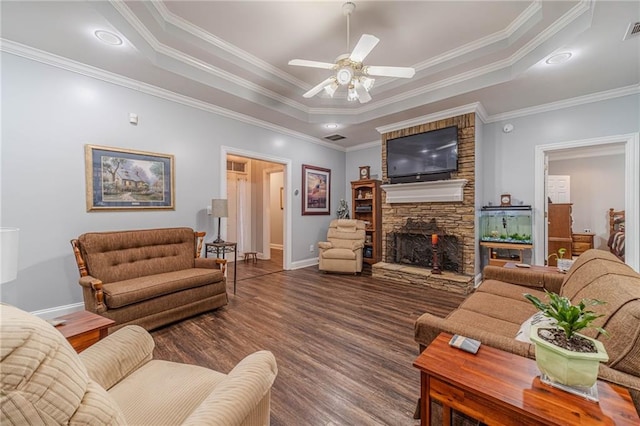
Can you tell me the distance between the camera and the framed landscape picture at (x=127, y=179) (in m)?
3.07

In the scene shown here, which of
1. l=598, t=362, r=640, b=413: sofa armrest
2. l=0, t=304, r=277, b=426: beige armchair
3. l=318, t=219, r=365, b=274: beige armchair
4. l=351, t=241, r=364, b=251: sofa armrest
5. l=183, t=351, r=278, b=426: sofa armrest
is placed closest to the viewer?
l=0, t=304, r=277, b=426: beige armchair

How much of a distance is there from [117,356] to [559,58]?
453 centimetres

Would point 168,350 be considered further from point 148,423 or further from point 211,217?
point 211,217

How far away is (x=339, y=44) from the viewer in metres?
3.07

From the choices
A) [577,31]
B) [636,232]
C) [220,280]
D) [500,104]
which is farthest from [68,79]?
[636,232]

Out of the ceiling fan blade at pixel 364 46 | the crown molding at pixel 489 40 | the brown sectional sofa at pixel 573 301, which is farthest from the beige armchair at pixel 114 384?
the crown molding at pixel 489 40

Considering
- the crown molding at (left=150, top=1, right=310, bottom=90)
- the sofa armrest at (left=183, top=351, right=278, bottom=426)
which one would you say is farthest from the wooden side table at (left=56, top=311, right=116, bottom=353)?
the crown molding at (left=150, top=1, right=310, bottom=90)

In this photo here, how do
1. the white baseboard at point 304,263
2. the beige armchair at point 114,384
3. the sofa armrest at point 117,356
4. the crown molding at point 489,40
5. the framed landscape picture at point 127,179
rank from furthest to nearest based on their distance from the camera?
the white baseboard at point 304,263 < the framed landscape picture at point 127,179 < the crown molding at point 489,40 < the sofa armrest at point 117,356 < the beige armchair at point 114,384

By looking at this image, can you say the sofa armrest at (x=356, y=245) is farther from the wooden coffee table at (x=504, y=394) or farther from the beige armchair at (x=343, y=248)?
the wooden coffee table at (x=504, y=394)

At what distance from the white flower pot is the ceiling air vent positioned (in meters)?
3.11

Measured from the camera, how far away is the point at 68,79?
2.91m

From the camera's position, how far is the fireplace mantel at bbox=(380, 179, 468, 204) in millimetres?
4199

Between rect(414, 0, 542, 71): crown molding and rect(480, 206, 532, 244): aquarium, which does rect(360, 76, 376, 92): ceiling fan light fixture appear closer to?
rect(414, 0, 542, 71): crown molding

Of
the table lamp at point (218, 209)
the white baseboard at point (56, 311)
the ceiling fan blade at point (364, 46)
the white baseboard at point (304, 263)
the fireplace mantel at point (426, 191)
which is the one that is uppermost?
the ceiling fan blade at point (364, 46)
